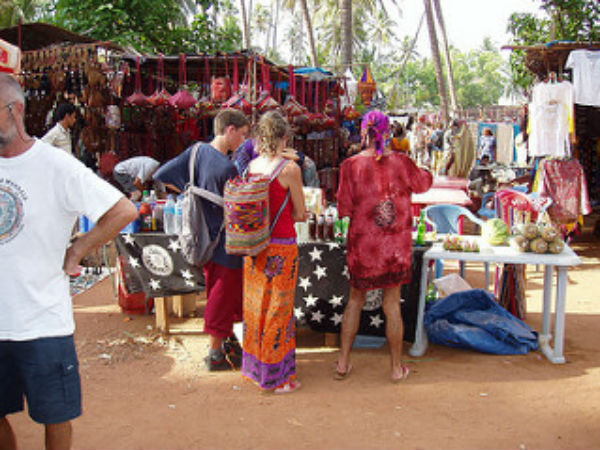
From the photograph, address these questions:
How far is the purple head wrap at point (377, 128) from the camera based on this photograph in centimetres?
393

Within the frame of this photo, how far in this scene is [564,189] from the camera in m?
8.23

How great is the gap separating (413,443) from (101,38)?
9.83 m

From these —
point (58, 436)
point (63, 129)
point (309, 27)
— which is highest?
point (309, 27)

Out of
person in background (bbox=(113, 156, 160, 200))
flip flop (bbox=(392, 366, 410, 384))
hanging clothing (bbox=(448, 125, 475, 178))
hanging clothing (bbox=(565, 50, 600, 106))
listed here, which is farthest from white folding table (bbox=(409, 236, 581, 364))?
hanging clothing (bbox=(448, 125, 475, 178))

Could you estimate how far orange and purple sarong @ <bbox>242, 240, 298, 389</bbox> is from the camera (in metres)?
3.84

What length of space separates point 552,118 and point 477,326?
4.54 metres

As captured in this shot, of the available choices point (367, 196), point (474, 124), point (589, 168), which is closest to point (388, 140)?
point (367, 196)

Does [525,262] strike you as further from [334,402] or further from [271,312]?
[271,312]

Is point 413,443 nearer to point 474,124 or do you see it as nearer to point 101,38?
point 101,38

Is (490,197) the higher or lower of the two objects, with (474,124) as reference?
lower

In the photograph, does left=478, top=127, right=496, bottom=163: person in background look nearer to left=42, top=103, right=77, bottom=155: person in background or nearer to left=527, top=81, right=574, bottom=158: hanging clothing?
left=527, top=81, right=574, bottom=158: hanging clothing

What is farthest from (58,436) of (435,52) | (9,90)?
(435,52)

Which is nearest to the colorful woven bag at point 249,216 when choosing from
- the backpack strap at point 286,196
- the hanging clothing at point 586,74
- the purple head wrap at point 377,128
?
the backpack strap at point 286,196

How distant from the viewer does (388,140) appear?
404 centimetres
